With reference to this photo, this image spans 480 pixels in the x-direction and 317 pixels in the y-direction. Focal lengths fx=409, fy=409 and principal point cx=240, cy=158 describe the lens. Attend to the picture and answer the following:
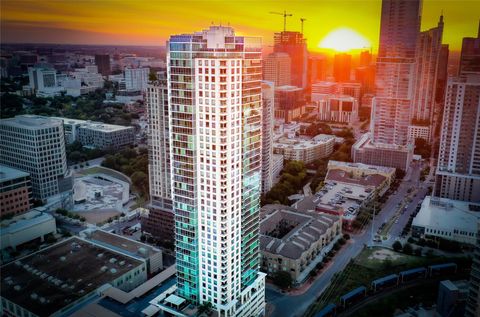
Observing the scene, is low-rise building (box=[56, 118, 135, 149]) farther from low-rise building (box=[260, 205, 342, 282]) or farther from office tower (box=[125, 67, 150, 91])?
low-rise building (box=[260, 205, 342, 282])

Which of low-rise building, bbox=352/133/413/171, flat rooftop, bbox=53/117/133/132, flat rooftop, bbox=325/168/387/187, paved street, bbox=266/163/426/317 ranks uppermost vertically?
flat rooftop, bbox=53/117/133/132

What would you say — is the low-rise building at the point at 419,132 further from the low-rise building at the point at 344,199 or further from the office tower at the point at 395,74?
the low-rise building at the point at 344,199

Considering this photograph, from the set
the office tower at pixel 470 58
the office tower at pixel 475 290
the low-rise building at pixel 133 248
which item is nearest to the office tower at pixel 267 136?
the low-rise building at pixel 133 248

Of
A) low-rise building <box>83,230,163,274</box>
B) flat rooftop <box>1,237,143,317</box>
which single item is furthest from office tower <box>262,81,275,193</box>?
flat rooftop <box>1,237,143,317</box>

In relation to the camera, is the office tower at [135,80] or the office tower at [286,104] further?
the office tower at [286,104]

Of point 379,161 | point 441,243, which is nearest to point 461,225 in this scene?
point 441,243

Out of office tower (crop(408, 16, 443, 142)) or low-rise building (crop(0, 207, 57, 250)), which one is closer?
low-rise building (crop(0, 207, 57, 250))

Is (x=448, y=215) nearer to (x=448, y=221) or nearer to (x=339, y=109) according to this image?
(x=448, y=221)
